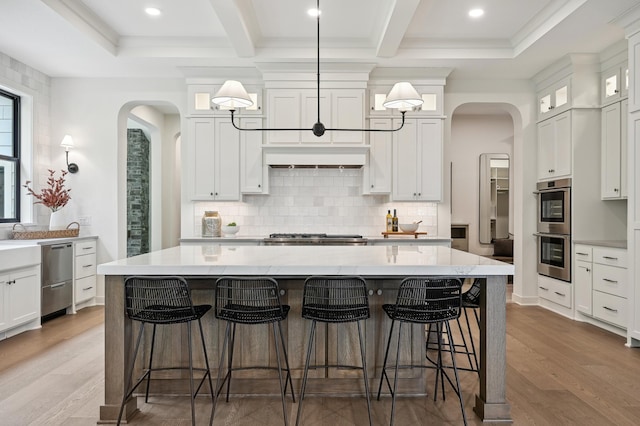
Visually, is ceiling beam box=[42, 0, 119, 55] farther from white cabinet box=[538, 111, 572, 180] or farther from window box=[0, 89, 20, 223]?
white cabinet box=[538, 111, 572, 180]

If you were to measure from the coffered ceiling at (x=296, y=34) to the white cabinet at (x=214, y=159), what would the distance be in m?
0.72

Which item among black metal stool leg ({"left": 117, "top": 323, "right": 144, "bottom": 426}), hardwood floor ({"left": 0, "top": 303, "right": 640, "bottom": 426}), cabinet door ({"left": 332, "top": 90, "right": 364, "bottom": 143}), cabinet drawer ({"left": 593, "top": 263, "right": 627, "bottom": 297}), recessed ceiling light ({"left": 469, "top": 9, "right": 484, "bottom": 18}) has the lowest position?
hardwood floor ({"left": 0, "top": 303, "right": 640, "bottom": 426})

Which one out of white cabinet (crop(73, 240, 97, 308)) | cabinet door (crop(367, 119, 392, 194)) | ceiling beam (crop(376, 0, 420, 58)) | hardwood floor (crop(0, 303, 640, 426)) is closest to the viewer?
hardwood floor (crop(0, 303, 640, 426))

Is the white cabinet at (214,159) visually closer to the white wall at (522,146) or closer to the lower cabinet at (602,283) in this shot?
the white wall at (522,146)

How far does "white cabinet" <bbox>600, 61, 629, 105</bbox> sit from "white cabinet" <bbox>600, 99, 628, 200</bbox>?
81mm

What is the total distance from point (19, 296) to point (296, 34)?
152 inches

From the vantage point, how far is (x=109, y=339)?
2.53 m

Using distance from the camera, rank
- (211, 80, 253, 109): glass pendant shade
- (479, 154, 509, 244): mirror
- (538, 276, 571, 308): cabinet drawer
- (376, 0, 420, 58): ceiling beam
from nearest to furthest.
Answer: (211, 80, 253, 109): glass pendant shade < (376, 0, 420, 58): ceiling beam < (538, 276, 571, 308): cabinet drawer < (479, 154, 509, 244): mirror

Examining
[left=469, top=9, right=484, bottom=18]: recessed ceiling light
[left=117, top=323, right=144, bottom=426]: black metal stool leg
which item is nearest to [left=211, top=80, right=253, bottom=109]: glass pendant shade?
[left=117, top=323, right=144, bottom=426]: black metal stool leg

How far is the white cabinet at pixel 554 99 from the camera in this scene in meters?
5.01

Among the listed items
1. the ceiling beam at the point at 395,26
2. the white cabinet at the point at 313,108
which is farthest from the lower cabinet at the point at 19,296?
the ceiling beam at the point at 395,26

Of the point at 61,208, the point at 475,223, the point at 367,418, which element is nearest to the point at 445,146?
the point at 475,223

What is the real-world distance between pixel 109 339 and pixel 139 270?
457mm

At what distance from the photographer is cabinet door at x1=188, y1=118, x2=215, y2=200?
5.33 metres
